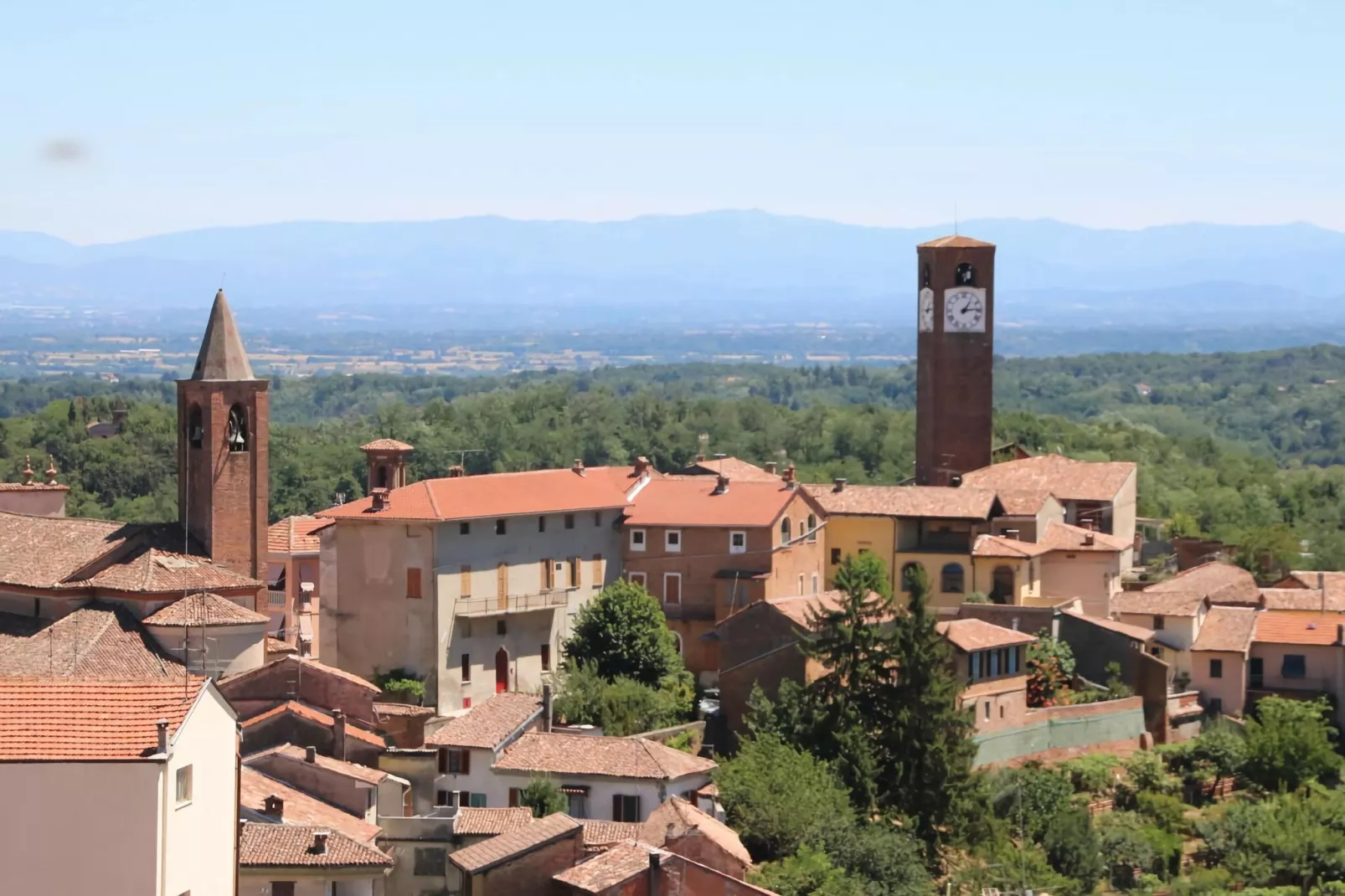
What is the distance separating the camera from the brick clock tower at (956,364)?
60750mm

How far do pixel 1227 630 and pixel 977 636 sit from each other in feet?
28.9

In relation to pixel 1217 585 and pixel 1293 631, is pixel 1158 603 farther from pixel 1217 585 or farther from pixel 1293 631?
pixel 1217 585

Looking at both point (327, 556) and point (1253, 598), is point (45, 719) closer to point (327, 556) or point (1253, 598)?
point (327, 556)

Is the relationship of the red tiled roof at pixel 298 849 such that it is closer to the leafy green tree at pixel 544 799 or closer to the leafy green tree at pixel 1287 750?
the leafy green tree at pixel 544 799

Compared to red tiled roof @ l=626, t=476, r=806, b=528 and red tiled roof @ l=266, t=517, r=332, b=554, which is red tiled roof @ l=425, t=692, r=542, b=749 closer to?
red tiled roof @ l=626, t=476, r=806, b=528

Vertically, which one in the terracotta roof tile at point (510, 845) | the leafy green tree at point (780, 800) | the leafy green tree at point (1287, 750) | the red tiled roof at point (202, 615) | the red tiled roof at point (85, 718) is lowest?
the leafy green tree at point (1287, 750)

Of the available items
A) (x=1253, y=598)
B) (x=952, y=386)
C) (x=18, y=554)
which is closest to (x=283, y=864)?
(x=18, y=554)

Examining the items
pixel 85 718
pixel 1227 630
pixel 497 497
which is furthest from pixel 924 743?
pixel 85 718

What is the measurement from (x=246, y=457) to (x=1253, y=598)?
23.3 metres

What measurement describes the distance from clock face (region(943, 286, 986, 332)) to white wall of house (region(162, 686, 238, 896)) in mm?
39296

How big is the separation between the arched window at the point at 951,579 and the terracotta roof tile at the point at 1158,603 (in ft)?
11.6

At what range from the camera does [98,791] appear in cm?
2142

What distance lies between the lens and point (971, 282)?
202ft

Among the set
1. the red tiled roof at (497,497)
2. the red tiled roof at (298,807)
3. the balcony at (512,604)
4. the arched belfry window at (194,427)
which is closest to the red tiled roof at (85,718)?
the red tiled roof at (298,807)
